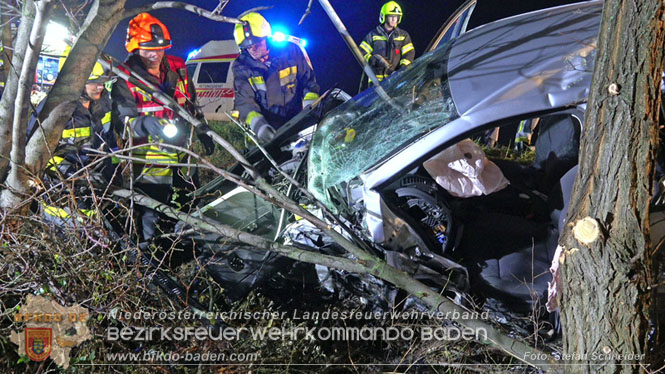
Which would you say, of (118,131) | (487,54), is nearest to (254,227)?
(118,131)

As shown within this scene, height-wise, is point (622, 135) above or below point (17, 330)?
above

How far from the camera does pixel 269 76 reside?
5.39 meters

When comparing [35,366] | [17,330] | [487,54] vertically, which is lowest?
[35,366]

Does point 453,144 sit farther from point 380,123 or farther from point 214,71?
point 214,71

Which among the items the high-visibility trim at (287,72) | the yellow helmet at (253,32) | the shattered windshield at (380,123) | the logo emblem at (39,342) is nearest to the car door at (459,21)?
the shattered windshield at (380,123)

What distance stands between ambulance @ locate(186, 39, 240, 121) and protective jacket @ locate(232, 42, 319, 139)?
3.66 meters

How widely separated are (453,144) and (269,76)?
3039mm

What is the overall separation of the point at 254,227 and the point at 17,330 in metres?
1.54

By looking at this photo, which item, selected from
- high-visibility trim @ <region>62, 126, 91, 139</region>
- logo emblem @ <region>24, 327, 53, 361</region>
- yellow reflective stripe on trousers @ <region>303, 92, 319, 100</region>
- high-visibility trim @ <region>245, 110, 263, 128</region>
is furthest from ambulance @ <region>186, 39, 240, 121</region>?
logo emblem @ <region>24, 327, 53, 361</region>

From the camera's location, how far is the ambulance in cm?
910

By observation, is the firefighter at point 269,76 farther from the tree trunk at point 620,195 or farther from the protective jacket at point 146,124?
the tree trunk at point 620,195

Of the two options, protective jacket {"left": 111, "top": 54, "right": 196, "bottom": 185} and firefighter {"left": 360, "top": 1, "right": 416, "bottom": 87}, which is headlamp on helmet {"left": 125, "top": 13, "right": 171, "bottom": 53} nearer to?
protective jacket {"left": 111, "top": 54, "right": 196, "bottom": 185}

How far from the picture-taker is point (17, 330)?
2697 mm

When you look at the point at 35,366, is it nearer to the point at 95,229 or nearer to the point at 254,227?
the point at 95,229
